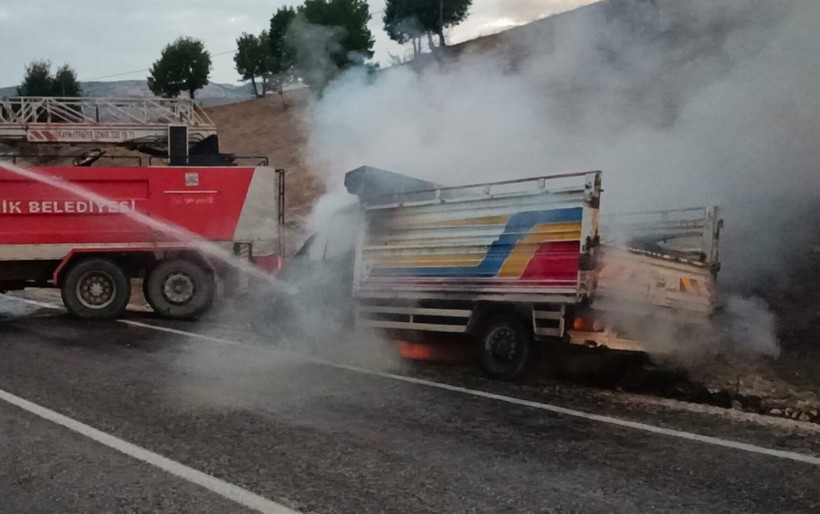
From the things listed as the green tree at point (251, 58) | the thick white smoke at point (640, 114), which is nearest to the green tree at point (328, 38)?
the thick white smoke at point (640, 114)

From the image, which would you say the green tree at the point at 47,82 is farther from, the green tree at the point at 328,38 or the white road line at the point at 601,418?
the white road line at the point at 601,418

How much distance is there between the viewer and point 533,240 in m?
7.19

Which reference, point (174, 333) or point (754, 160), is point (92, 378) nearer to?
point (174, 333)

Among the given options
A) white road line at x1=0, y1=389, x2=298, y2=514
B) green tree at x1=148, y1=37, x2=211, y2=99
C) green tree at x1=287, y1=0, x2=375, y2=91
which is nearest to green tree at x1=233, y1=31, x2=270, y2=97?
green tree at x1=148, y1=37, x2=211, y2=99

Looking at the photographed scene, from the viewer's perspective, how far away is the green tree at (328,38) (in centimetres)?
1817

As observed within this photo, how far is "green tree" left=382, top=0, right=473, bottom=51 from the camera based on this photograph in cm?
2352

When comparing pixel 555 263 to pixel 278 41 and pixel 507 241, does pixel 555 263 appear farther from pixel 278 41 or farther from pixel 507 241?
pixel 278 41

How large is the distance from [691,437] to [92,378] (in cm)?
501

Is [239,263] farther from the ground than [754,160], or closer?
closer

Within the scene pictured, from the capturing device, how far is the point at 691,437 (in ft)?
17.1

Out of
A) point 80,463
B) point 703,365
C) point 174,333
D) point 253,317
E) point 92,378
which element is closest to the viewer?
point 80,463

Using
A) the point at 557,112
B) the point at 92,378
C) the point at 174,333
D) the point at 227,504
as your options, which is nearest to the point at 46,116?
the point at 174,333

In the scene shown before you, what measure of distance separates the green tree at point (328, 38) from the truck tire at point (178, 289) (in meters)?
6.86

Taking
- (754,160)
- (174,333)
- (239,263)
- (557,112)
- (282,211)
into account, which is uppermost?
(557,112)
